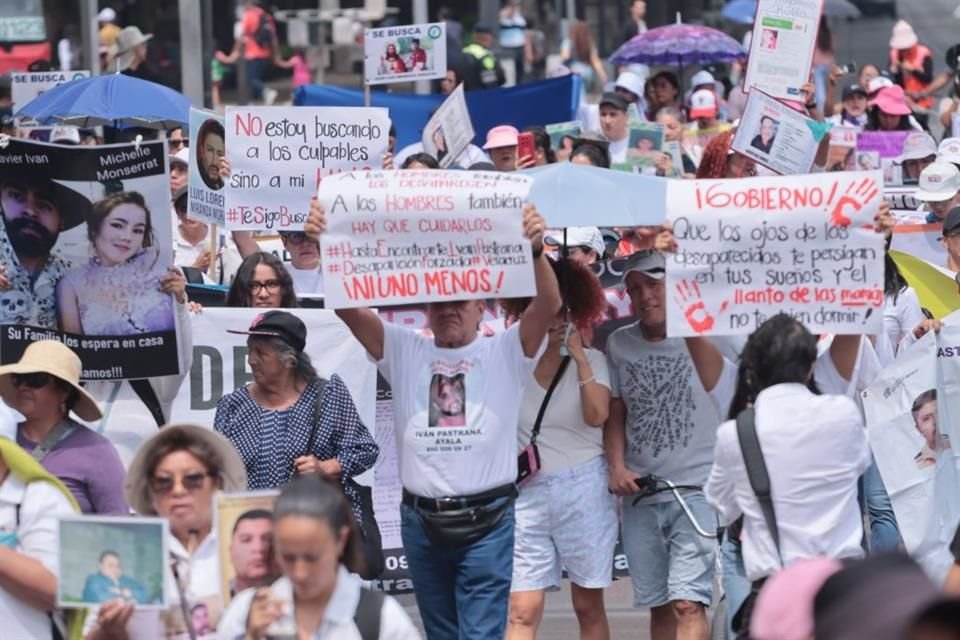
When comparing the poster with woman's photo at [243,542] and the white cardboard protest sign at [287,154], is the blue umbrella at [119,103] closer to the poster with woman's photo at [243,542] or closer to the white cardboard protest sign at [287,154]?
the white cardboard protest sign at [287,154]

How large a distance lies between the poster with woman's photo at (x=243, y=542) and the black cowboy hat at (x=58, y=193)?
2.75 metres

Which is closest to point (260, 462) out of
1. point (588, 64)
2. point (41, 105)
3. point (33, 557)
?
point (33, 557)

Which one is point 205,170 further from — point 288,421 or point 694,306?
point 694,306

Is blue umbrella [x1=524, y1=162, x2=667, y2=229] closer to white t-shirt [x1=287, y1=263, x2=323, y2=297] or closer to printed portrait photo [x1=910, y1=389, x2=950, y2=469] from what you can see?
printed portrait photo [x1=910, y1=389, x2=950, y2=469]

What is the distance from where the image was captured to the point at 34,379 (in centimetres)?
635

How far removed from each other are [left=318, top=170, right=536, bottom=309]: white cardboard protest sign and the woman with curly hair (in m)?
0.68

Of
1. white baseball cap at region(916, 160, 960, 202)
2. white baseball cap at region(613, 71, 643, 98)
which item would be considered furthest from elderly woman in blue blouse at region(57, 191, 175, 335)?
white baseball cap at region(613, 71, 643, 98)

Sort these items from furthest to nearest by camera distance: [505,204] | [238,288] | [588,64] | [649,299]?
1. [588,64]
2. [238,288]
3. [649,299]
4. [505,204]

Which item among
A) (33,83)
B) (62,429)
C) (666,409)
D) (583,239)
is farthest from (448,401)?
(33,83)

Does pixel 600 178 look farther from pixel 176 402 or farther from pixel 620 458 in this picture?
pixel 176 402

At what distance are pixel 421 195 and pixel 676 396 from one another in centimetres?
127

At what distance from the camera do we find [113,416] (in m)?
8.13

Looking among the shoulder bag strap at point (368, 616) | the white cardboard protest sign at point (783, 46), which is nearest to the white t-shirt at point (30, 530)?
the shoulder bag strap at point (368, 616)

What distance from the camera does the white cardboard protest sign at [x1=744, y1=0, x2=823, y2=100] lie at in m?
11.5
